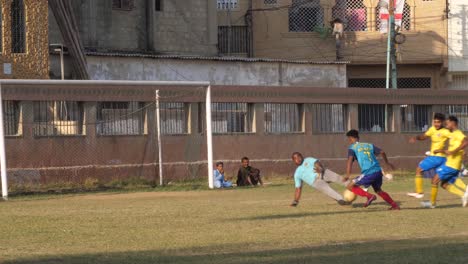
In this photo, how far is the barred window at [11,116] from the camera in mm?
26219

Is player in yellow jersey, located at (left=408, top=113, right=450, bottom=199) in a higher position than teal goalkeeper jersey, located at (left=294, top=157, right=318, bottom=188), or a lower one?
higher

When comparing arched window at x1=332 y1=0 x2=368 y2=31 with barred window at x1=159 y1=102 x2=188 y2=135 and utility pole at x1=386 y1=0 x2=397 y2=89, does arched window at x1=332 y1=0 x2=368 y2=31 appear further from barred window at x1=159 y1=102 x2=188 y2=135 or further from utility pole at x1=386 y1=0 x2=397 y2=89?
barred window at x1=159 y1=102 x2=188 y2=135

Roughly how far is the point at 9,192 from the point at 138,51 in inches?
787

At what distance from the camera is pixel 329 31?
5081 centimetres

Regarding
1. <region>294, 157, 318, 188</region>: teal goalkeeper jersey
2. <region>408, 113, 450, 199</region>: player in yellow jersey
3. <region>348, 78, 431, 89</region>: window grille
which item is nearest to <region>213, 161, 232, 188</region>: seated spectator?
<region>294, 157, 318, 188</region>: teal goalkeeper jersey

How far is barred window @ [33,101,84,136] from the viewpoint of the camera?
26.9 meters

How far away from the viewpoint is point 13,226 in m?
16.0

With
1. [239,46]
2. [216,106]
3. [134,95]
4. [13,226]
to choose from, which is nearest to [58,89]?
[134,95]

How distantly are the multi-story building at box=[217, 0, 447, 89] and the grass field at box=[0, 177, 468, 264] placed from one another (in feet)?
97.3

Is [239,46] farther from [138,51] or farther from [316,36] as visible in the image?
[138,51]

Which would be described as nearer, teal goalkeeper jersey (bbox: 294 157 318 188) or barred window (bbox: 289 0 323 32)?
teal goalkeeper jersey (bbox: 294 157 318 188)

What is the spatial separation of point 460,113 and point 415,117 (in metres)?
2.21

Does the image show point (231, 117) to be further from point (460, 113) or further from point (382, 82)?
point (382, 82)

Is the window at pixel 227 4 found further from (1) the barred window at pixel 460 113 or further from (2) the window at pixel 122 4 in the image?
(1) the barred window at pixel 460 113
